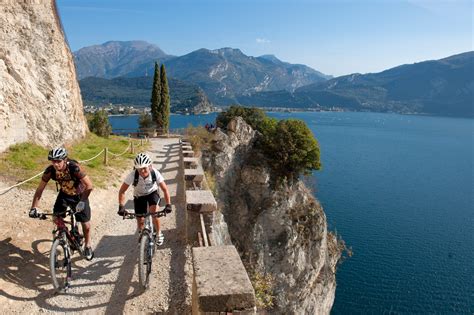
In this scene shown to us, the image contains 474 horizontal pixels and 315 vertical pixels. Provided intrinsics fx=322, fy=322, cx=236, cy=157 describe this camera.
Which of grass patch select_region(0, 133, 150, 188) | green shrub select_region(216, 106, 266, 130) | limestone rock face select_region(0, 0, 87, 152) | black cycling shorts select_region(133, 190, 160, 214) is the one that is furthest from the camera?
green shrub select_region(216, 106, 266, 130)

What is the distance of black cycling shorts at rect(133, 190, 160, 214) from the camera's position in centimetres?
662

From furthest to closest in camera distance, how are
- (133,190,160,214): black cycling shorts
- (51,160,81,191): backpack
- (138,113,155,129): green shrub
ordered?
(138,113,155,129): green shrub
(133,190,160,214): black cycling shorts
(51,160,81,191): backpack

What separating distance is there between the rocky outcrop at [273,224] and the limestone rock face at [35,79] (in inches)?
447

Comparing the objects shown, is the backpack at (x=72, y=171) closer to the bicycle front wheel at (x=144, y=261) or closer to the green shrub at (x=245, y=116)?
the bicycle front wheel at (x=144, y=261)

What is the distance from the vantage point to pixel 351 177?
71938 millimetres

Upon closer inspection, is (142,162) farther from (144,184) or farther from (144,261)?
(144,261)

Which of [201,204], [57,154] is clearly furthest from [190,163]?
[57,154]

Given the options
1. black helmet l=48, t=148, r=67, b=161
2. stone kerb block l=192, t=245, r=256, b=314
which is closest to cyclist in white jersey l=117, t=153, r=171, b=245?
black helmet l=48, t=148, r=67, b=161

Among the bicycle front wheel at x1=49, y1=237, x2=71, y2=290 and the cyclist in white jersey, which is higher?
the cyclist in white jersey

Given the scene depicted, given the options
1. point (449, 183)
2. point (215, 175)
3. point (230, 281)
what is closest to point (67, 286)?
point (230, 281)

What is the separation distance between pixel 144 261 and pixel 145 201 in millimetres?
1190

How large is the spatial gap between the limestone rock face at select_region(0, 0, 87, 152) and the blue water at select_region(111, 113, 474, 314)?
1238 inches

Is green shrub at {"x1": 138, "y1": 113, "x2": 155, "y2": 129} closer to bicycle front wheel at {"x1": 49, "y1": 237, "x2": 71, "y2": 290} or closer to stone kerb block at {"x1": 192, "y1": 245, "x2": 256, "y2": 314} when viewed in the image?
bicycle front wheel at {"x1": 49, "y1": 237, "x2": 71, "y2": 290}

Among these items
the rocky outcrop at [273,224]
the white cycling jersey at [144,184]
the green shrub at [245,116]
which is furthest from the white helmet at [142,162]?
the green shrub at [245,116]
